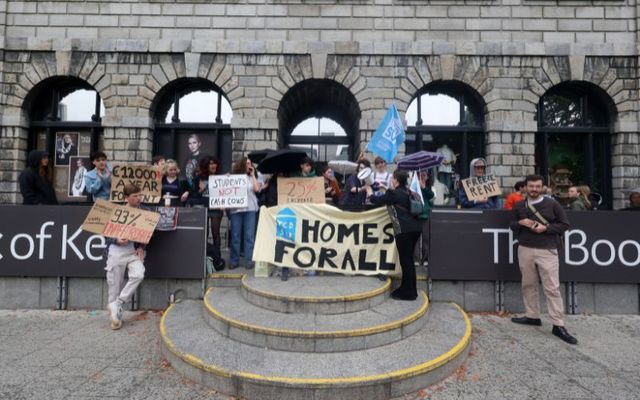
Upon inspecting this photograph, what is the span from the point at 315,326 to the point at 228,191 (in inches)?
128

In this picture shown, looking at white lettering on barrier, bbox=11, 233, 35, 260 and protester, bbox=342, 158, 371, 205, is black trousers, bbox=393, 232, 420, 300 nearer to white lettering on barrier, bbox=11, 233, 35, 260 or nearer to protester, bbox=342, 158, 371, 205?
protester, bbox=342, 158, 371, 205

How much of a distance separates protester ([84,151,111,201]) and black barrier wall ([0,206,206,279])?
0.50m

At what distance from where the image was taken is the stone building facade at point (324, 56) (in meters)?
10.7

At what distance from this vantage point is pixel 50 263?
6594 mm

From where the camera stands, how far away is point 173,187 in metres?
7.18

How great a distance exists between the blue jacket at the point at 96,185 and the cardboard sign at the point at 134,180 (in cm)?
34

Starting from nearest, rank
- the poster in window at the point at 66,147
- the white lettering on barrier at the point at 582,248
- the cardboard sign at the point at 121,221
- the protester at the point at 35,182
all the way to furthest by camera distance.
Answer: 1. the cardboard sign at the point at 121,221
2. the white lettering on barrier at the point at 582,248
3. the protester at the point at 35,182
4. the poster in window at the point at 66,147

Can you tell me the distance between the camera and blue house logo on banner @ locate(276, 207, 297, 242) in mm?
6273

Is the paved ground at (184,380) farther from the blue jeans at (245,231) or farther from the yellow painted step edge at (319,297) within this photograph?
the blue jeans at (245,231)

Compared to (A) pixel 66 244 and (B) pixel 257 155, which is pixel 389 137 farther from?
(A) pixel 66 244

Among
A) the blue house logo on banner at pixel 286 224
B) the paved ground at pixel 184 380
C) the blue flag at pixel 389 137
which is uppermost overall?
the blue flag at pixel 389 137

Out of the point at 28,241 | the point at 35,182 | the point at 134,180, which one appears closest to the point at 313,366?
the point at 134,180

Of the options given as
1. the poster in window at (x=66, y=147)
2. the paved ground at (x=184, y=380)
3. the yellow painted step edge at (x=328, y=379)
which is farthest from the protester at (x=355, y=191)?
the poster in window at (x=66, y=147)

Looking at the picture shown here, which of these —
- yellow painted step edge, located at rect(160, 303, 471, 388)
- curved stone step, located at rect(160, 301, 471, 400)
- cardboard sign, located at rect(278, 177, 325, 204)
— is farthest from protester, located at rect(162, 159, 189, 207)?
yellow painted step edge, located at rect(160, 303, 471, 388)
